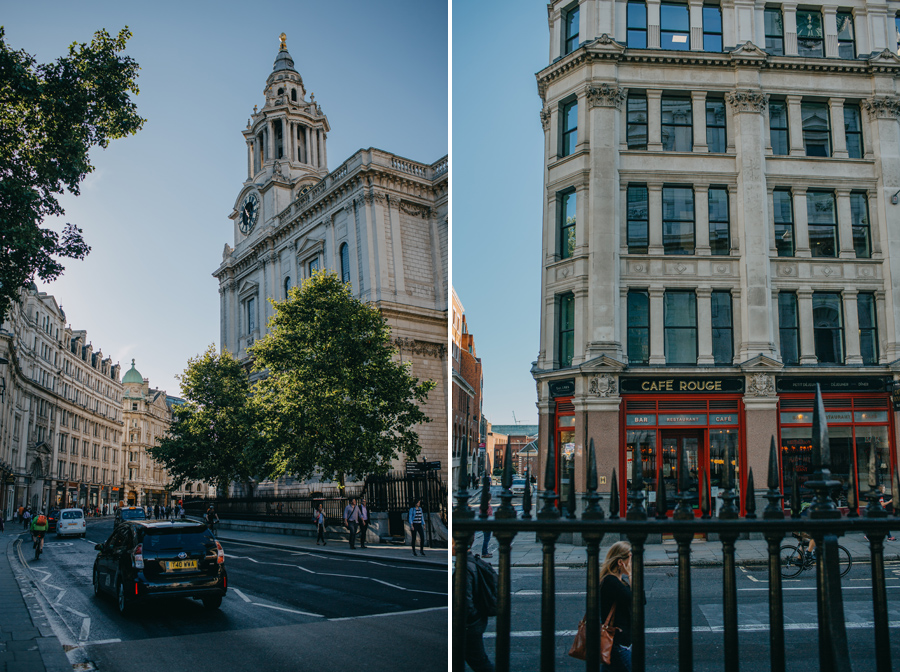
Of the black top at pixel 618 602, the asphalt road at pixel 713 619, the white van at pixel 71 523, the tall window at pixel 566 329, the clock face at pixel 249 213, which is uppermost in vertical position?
the clock face at pixel 249 213

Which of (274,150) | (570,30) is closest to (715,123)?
(570,30)

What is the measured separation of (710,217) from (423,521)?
245 inches

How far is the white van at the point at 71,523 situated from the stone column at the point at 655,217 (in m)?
5.74

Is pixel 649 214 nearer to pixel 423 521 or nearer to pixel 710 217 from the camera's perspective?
pixel 710 217

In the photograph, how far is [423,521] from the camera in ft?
34.5

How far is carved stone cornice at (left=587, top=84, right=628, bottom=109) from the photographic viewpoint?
661cm

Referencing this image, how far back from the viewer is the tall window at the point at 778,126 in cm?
751

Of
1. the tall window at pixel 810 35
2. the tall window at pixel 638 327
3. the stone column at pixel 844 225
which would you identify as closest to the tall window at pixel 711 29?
the tall window at pixel 810 35

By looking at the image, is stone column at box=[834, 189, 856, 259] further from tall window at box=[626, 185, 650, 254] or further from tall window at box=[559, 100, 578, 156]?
tall window at box=[559, 100, 578, 156]

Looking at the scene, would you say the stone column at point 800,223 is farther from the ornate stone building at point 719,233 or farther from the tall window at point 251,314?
the tall window at point 251,314

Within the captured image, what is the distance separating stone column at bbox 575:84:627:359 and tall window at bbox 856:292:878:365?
2818 millimetres

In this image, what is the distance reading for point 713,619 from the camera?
8.97m

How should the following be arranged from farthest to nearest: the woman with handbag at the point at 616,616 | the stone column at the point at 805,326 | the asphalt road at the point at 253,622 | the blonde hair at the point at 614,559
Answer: the stone column at the point at 805,326
the blonde hair at the point at 614,559
the woman with handbag at the point at 616,616
the asphalt road at the point at 253,622

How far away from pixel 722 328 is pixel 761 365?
504 mm
